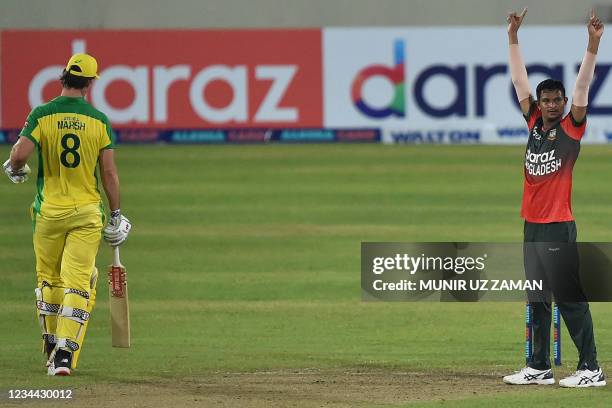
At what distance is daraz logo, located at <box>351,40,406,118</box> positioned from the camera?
24500mm

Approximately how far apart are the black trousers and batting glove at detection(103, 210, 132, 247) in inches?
97.8

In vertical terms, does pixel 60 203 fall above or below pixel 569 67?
below

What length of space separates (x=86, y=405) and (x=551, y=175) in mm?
2928

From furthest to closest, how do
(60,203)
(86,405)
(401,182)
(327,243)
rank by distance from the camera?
1. (401,182)
2. (327,243)
3. (60,203)
4. (86,405)

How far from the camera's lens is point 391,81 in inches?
968

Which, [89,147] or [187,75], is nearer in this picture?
[89,147]

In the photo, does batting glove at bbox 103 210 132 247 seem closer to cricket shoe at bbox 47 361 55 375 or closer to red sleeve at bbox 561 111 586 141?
cricket shoe at bbox 47 361 55 375

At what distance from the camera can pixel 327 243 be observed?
52.5ft

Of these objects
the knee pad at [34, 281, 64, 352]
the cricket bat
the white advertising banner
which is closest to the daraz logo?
the white advertising banner

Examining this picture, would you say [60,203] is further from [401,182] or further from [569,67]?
[569,67]

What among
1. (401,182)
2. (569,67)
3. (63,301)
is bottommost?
(63,301)

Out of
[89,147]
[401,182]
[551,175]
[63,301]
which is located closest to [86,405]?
[63,301]

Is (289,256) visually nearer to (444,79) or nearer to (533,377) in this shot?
(533,377)

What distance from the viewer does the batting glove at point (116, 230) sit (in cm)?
911
